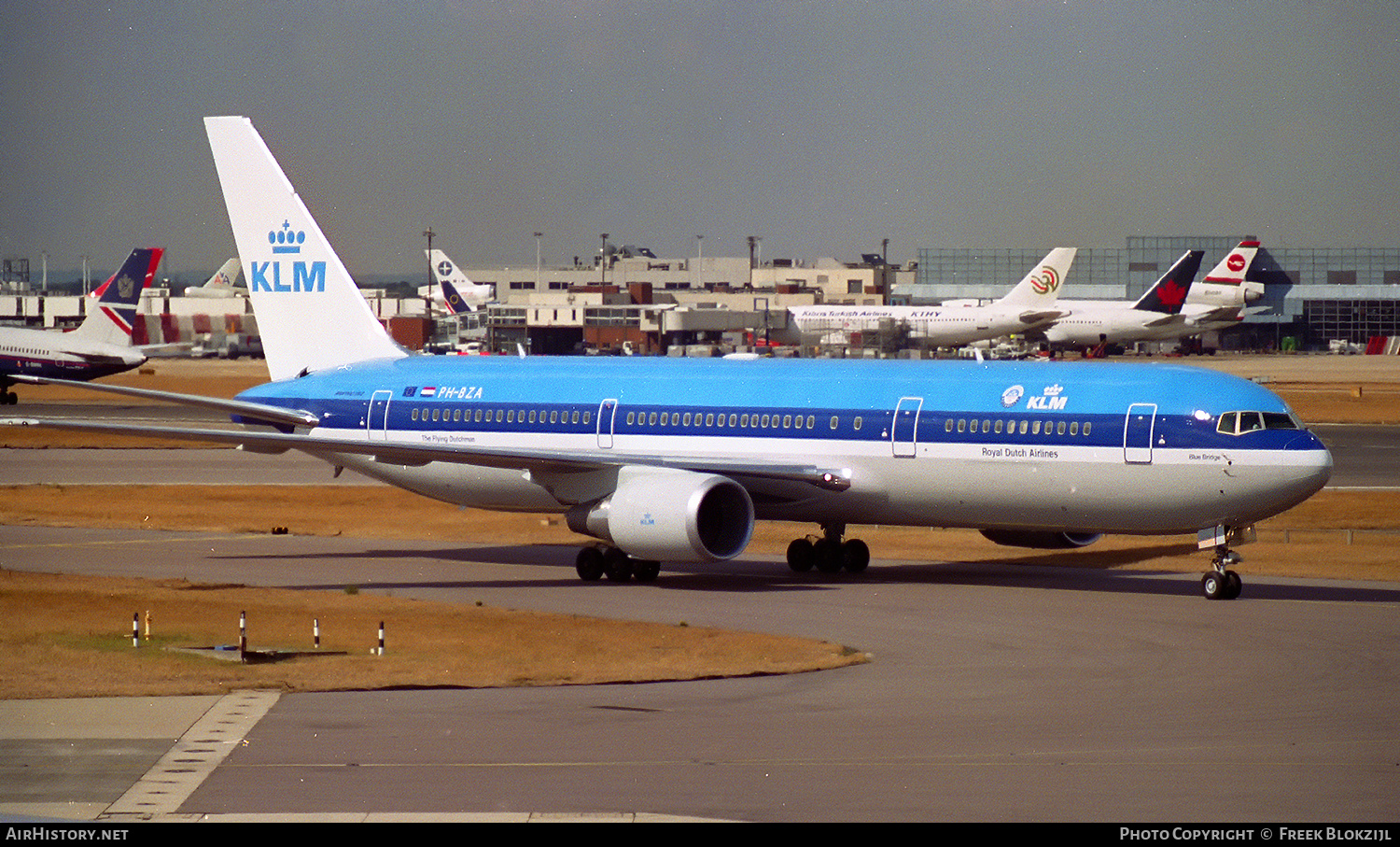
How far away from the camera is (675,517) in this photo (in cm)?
3375

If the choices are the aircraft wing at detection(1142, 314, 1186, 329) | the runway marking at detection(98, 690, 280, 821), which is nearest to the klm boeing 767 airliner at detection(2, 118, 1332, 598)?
the runway marking at detection(98, 690, 280, 821)

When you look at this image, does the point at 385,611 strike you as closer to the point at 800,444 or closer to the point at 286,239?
the point at 800,444

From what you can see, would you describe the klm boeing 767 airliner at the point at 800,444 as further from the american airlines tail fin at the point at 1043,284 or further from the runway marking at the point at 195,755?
the american airlines tail fin at the point at 1043,284

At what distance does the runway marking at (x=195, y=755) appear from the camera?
53.0 feet

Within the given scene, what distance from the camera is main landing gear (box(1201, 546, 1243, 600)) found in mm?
32219

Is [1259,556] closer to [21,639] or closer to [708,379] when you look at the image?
[708,379]

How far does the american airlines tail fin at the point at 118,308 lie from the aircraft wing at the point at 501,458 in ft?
208

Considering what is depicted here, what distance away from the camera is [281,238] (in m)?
43.8

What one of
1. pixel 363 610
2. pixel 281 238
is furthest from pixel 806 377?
pixel 281 238

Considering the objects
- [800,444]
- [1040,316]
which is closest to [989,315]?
[1040,316]

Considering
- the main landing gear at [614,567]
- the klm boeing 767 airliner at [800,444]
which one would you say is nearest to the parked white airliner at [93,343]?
the klm boeing 767 airliner at [800,444]

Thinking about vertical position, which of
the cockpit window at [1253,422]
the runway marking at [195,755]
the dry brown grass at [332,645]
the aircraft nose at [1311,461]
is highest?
the cockpit window at [1253,422]

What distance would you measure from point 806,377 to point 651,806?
70.4ft

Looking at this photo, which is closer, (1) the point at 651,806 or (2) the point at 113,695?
(1) the point at 651,806
